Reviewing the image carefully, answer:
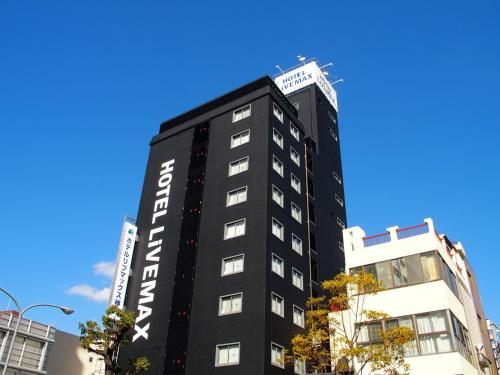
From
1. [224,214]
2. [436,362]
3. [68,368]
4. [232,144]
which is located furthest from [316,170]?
[68,368]

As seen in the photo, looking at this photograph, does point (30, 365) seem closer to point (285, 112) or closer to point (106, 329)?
point (106, 329)

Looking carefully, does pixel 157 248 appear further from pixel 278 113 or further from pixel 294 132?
pixel 294 132

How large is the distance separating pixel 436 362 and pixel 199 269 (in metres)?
23.8

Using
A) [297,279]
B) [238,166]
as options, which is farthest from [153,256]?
[297,279]

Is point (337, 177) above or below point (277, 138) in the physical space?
above

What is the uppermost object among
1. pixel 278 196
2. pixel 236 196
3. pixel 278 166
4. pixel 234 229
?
pixel 278 166

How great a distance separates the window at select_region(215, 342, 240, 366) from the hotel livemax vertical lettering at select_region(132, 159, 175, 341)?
9126 millimetres

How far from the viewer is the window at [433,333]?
3372cm

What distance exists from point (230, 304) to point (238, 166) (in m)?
16.2

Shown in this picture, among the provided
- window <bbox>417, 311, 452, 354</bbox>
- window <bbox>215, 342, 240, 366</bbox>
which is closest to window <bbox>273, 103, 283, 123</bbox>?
window <bbox>215, 342, 240, 366</bbox>

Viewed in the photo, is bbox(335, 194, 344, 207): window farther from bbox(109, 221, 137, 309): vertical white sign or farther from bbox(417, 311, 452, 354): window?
bbox(417, 311, 452, 354): window

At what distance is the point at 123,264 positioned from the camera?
5262cm

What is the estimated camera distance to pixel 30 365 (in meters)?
48.9

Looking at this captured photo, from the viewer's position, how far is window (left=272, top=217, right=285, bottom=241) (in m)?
49.0
